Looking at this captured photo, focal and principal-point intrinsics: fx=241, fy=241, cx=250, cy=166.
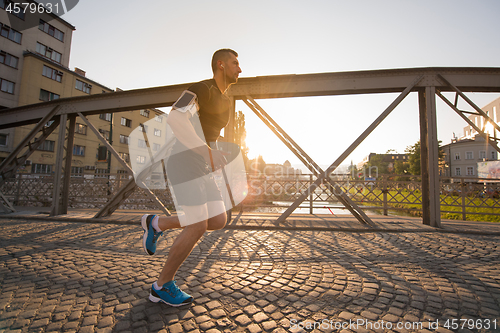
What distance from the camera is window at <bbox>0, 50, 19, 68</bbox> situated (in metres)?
25.6

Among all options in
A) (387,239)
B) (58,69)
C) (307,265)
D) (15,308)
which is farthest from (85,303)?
(58,69)

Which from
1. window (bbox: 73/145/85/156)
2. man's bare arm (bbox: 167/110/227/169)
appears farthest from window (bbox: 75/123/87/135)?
man's bare arm (bbox: 167/110/227/169)

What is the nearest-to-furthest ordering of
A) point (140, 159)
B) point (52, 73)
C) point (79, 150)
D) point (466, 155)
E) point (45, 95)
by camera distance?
1. point (45, 95)
2. point (52, 73)
3. point (79, 150)
4. point (140, 159)
5. point (466, 155)

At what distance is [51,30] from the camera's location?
3122 cm

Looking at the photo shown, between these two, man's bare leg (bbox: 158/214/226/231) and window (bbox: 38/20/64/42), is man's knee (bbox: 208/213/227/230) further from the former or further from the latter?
window (bbox: 38/20/64/42)

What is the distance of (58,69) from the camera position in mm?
29469

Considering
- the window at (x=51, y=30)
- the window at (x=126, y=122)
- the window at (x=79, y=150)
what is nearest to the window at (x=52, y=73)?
the window at (x=51, y=30)

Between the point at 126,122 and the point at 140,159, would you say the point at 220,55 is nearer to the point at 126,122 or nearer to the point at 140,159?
the point at 126,122

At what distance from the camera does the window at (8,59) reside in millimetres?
25562

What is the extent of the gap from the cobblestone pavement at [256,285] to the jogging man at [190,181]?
255 mm

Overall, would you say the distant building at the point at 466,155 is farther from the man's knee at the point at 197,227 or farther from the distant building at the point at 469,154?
the man's knee at the point at 197,227

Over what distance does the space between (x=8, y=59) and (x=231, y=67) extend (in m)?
36.6

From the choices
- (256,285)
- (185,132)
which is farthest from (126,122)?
(256,285)

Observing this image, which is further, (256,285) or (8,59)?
(8,59)
